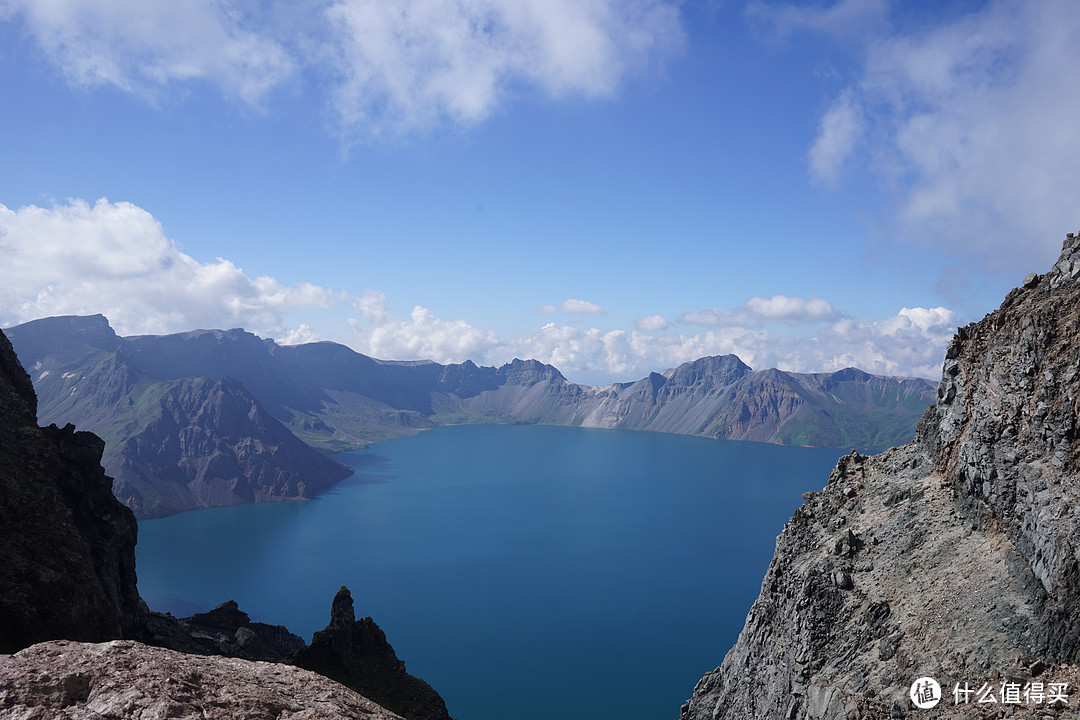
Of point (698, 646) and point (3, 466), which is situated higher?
point (3, 466)

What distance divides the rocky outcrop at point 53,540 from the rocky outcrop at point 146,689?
2260cm

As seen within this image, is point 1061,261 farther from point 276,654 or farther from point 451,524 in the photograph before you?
point 451,524

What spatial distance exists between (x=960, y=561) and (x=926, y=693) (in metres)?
8.53

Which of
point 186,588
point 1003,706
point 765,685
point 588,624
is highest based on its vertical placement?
point 1003,706

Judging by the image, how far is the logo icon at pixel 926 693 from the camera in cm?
2652

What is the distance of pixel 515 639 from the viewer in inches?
3964

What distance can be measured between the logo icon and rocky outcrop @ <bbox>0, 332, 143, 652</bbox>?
43499 mm

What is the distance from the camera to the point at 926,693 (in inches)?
1068

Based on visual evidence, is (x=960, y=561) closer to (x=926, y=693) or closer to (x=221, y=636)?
(x=926, y=693)

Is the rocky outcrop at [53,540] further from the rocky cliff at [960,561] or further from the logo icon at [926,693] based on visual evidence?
the logo icon at [926,693]

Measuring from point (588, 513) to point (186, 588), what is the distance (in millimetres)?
117762

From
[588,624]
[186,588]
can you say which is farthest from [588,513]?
[186,588]

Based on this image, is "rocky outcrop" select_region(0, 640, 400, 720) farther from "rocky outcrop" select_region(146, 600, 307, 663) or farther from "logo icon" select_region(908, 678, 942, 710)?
"rocky outcrop" select_region(146, 600, 307, 663)

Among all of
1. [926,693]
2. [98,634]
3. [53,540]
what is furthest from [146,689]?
[926,693]
